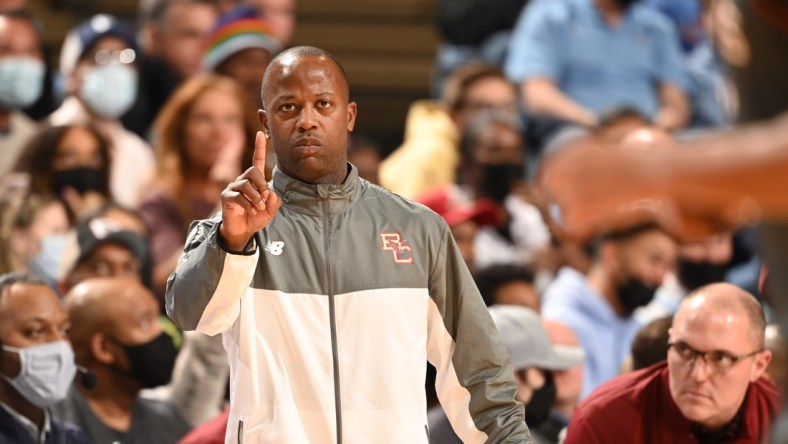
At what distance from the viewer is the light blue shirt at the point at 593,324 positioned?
6.58 meters

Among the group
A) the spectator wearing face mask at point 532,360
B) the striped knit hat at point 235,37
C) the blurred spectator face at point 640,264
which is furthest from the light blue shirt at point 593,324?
the striped knit hat at point 235,37

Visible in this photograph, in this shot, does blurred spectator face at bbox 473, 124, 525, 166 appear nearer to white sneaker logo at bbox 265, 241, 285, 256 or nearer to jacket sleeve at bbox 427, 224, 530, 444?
jacket sleeve at bbox 427, 224, 530, 444

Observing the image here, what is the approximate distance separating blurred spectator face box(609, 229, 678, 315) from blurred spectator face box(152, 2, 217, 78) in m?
2.87

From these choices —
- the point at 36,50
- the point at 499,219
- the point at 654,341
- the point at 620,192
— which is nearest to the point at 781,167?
the point at 620,192

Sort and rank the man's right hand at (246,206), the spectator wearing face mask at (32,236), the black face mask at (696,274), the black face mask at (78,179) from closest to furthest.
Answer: the man's right hand at (246,206), the spectator wearing face mask at (32,236), the black face mask at (78,179), the black face mask at (696,274)

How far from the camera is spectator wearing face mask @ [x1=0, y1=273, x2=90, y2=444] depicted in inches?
191

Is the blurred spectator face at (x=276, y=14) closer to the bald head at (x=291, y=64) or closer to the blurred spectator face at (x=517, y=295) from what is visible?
the blurred spectator face at (x=517, y=295)

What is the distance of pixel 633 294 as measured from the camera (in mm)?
6797

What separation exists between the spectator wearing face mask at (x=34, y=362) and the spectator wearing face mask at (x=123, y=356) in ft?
1.18

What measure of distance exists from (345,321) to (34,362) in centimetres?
173

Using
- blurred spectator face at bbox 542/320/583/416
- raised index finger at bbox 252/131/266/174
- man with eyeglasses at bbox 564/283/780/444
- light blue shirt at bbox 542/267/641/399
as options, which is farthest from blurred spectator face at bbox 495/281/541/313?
raised index finger at bbox 252/131/266/174

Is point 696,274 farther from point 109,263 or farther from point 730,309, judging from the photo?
point 109,263

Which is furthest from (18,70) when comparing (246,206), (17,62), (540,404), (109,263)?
(246,206)

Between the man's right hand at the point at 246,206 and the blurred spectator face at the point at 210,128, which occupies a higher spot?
the man's right hand at the point at 246,206
